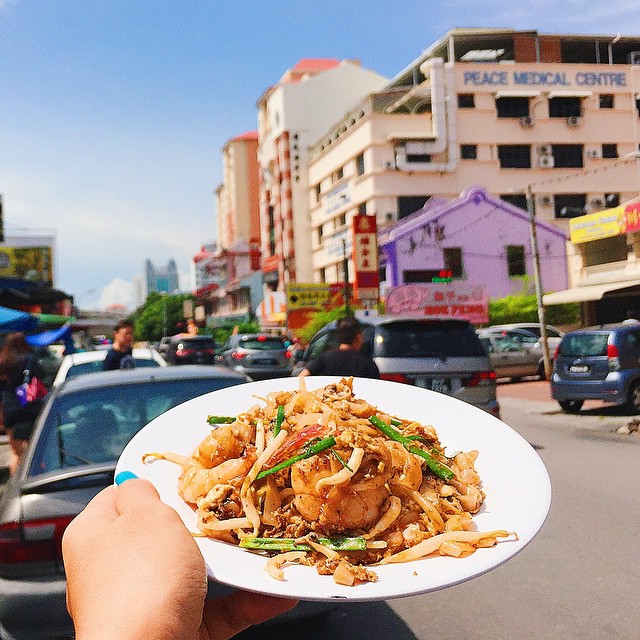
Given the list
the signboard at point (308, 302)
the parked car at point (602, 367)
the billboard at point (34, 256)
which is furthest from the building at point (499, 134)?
the parked car at point (602, 367)

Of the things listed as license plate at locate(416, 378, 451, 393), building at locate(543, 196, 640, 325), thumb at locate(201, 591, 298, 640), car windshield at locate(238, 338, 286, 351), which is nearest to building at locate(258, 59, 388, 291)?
building at locate(543, 196, 640, 325)

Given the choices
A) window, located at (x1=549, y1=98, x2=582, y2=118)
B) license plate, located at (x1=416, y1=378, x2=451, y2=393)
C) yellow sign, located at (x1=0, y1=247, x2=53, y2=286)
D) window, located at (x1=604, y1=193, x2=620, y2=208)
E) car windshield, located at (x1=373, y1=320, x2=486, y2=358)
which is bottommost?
license plate, located at (x1=416, y1=378, x2=451, y2=393)

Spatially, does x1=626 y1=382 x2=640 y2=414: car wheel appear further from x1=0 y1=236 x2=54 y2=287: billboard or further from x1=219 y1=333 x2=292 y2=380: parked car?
x1=0 y1=236 x2=54 y2=287: billboard

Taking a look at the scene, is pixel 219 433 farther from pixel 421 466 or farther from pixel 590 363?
pixel 590 363

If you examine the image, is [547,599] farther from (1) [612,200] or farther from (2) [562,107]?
(2) [562,107]

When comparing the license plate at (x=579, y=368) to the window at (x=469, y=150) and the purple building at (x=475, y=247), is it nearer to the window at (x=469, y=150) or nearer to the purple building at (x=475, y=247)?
the purple building at (x=475, y=247)
